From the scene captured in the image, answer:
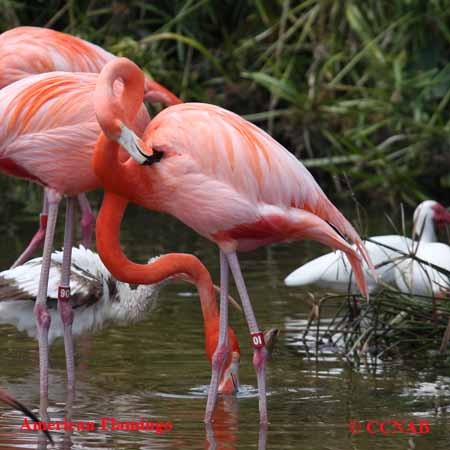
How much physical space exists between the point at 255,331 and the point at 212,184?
0.66 metres

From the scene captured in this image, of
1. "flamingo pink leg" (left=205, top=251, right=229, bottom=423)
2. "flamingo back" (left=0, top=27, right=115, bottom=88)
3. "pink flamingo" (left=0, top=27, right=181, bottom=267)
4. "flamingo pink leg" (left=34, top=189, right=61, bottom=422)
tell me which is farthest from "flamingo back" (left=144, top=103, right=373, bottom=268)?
"flamingo back" (left=0, top=27, right=115, bottom=88)

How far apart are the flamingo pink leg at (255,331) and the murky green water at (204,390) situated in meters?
0.10

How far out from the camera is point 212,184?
492 centimetres

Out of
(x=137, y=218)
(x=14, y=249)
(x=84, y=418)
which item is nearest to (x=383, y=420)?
(x=84, y=418)

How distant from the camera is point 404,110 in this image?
1110cm

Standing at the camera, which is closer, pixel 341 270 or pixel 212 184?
pixel 212 184

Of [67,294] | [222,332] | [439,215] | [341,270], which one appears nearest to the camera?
[222,332]

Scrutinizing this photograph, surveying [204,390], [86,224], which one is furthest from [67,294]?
[86,224]

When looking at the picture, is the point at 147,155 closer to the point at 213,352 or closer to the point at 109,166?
the point at 109,166

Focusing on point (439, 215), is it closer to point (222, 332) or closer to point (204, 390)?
point (204, 390)

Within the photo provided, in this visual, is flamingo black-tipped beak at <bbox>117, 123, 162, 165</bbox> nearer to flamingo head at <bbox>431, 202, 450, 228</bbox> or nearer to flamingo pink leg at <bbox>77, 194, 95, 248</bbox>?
flamingo pink leg at <bbox>77, 194, 95, 248</bbox>

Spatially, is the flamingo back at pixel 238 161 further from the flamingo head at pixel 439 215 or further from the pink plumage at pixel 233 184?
the flamingo head at pixel 439 215

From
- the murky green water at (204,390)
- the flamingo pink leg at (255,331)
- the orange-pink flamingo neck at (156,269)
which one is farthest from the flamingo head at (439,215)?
the flamingo pink leg at (255,331)

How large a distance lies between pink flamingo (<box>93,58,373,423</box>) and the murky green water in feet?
0.71
